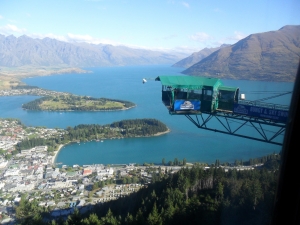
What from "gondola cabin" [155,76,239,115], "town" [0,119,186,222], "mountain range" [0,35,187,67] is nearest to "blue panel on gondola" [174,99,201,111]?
"gondola cabin" [155,76,239,115]

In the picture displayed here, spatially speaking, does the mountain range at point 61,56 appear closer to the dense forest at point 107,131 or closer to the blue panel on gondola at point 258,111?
the dense forest at point 107,131

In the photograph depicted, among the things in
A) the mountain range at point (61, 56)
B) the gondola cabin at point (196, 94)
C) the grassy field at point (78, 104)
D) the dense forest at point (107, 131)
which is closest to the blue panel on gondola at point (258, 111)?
the gondola cabin at point (196, 94)

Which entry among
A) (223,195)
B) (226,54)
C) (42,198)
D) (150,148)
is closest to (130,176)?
(42,198)

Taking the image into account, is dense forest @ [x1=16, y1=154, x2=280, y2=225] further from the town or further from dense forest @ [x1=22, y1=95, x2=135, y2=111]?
dense forest @ [x1=22, y1=95, x2=135, y2=111]

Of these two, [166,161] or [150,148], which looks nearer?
[166,161]

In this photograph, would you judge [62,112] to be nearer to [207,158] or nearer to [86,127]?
[86,127]

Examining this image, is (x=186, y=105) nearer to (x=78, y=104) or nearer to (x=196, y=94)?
(x=196, y=94)

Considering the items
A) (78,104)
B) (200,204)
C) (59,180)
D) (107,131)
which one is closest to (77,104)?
(78,104)

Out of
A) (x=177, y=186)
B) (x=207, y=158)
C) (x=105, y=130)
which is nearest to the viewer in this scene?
(x=177, y=186)
